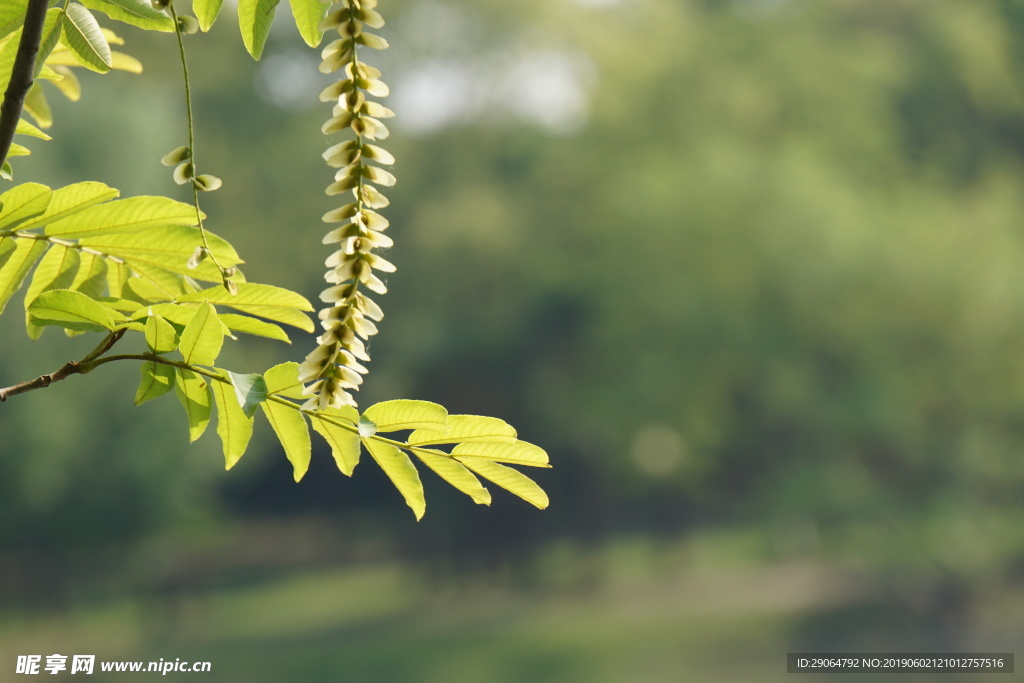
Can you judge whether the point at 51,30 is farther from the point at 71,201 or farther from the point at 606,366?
the point at 606,366

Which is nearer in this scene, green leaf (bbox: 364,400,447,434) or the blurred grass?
green leaf (bbox: 364,400,447,434)

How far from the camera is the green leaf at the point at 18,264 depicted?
45 cm

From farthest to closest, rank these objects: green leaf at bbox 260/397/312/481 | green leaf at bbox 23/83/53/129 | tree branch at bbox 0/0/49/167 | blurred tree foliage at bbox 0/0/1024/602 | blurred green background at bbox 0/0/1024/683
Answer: blurred tree foliage at bbox 0/0/1024/602
blurred green background at bbox 0/0/1024/683
green leaf at bbox 23/83/53/129
green leaf at bbox 260/397/312/481
tree branch at bbox 0/0/49/167

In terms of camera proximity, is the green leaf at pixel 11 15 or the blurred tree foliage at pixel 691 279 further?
the blurred tree foliage at pixel 691 279

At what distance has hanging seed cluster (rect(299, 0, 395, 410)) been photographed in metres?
0.33

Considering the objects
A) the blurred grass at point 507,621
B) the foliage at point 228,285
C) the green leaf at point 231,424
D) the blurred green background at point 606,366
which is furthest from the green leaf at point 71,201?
the blurred grass at point 507,621

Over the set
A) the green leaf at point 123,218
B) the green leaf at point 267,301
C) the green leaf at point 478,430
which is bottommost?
the green leaf at point 478,430

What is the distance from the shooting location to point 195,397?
408 millimetres

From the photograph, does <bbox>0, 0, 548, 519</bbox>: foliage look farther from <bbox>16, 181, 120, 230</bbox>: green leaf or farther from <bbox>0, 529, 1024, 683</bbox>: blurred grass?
<bbox>0, 529, 1024, 683</bbox>: blurred grass

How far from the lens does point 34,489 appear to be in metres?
6.77

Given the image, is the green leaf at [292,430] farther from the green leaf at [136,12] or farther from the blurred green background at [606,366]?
the blurred green background at [606,366]

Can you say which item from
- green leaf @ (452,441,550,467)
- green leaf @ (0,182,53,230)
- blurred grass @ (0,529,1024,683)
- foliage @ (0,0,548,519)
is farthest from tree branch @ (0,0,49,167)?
blurred grass @ (0,529,1024,683)

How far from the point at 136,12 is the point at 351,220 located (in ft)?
0.48

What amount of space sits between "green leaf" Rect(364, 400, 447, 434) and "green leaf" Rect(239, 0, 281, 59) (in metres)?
0.15
